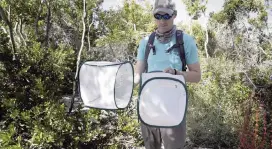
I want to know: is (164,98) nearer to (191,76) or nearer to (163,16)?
(191,76)

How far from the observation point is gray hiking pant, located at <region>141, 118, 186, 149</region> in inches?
69.0

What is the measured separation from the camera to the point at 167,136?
1.76m

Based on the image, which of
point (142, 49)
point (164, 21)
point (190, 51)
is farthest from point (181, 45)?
point (142, 49)

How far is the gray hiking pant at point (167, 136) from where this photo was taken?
1.75 metres

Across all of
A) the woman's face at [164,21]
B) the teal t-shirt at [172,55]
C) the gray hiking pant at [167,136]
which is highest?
the woman's face at [164,21]

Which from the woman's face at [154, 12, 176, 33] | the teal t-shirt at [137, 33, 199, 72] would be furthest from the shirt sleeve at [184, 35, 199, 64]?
the woman's face at [154, 12, 176, 33]

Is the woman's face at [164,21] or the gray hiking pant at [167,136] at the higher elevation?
the woman's face at [164,21]

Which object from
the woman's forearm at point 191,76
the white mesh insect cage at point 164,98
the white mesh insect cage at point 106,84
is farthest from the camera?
the white mesh insect cage at point 106,84

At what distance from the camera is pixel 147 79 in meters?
1.63

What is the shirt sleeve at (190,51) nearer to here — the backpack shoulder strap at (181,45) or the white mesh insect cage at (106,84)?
the backpack shoulder strap at (181,45)

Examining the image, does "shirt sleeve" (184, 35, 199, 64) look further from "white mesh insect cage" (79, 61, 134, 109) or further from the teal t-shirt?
"white mesh insect cage" (79, 61, 134, 109)

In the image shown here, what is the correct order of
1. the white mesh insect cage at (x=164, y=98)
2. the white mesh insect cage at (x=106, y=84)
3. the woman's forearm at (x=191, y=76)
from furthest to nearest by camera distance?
the white mesh insect cage at (x=106, y=84) → the woman's forearm at (x=191, y=76) → the white mesh insect cage at (x=164, y=98)

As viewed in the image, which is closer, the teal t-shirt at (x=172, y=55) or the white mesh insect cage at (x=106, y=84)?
the teal t-shirt at (x=172, y=55)

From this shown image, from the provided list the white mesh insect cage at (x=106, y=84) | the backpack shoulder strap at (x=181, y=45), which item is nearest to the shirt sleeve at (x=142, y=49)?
the white mesh insect cage at (x=106, y=84)
